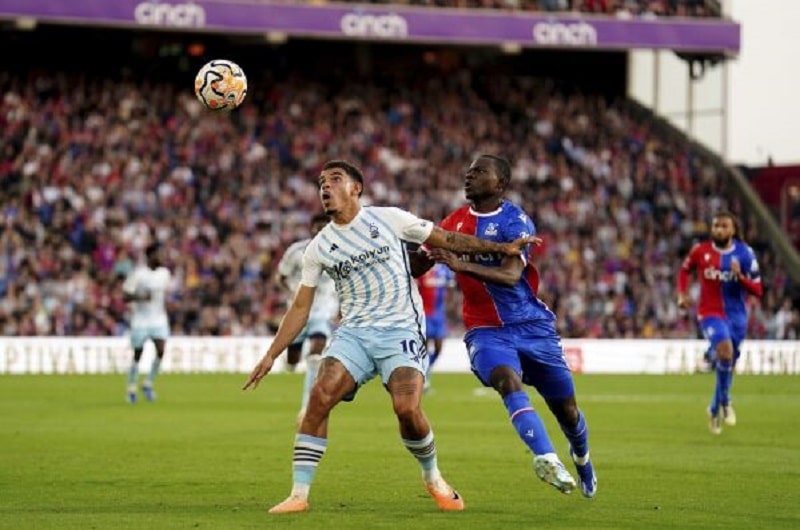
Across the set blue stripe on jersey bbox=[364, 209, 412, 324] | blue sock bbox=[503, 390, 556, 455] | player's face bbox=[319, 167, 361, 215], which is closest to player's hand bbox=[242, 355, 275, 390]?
blue stripe on jersey bbox=[364, 209, 412, 324]

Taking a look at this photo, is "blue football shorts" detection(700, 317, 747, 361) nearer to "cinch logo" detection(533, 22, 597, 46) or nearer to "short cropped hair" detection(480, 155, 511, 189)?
"short cropped hair" detection(480, 155, 511, 189)

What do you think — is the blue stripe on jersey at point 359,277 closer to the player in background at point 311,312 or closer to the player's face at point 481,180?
the player's face at point 481,180

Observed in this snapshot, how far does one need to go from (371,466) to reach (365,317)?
4.18m

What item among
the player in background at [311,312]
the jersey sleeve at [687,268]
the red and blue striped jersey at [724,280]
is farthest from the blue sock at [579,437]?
the jersey sleeve at [687,268]

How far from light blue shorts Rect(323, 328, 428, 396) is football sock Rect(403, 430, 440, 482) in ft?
1.54

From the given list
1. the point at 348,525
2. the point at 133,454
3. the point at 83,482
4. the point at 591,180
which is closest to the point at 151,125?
the point at 591,180

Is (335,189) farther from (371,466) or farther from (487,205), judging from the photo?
(371,466)

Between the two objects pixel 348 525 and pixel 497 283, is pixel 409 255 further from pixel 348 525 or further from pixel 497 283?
pixel 348 525

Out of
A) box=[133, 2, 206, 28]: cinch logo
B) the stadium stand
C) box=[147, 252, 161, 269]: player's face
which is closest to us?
box=[147, 252, 161, 269]: player's face

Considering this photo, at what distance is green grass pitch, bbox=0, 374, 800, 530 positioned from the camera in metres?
11.7

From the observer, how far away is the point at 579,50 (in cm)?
5400

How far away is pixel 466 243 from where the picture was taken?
38.6ft

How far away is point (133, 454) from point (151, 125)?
27.8 meters

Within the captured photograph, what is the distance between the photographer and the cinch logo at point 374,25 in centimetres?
4575
